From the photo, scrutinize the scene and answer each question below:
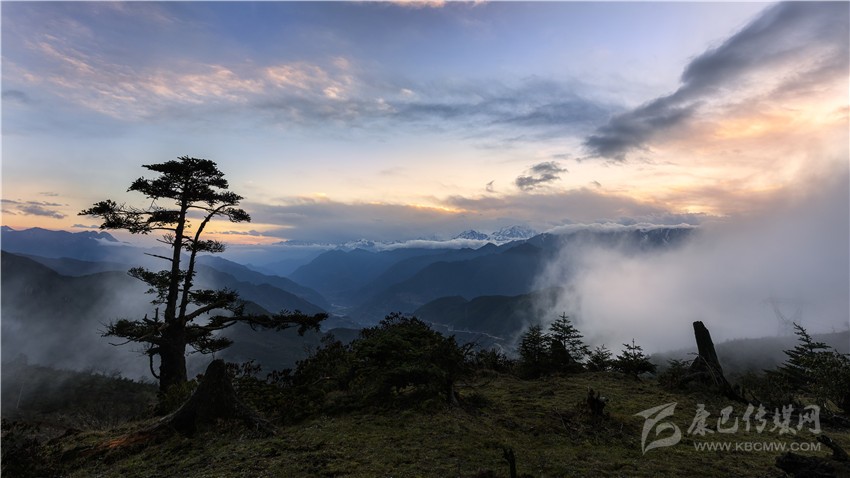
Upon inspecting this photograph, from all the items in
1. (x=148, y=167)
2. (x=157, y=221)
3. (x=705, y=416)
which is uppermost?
(x=148, y=167)

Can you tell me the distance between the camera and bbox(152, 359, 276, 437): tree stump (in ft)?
36.3

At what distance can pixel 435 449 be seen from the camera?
9289 mm

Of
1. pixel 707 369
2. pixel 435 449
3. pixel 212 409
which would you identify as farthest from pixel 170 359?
pixel 707 369

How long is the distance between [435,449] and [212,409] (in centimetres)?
703

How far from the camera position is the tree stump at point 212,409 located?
36.3 feet

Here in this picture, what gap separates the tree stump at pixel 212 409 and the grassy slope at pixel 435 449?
1.29 ft

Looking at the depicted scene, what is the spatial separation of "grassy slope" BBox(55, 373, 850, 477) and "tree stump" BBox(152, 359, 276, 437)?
1.29 feet

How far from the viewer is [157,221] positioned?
20.5 meters

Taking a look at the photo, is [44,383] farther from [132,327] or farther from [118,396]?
[132,327]

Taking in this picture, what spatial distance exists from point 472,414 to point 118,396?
308 feet

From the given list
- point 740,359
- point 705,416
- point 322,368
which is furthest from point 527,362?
point 740,359

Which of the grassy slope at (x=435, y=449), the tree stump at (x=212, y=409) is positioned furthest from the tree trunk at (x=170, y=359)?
the tree stump at (x=212, y=409)

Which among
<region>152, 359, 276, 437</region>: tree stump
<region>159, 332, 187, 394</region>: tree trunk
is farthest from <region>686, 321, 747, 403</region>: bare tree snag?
<region>159, 332, 187, 394</region>: tree trunk

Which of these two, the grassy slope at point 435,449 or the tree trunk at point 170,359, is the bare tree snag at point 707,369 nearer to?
the grassy slope at point 435,449
